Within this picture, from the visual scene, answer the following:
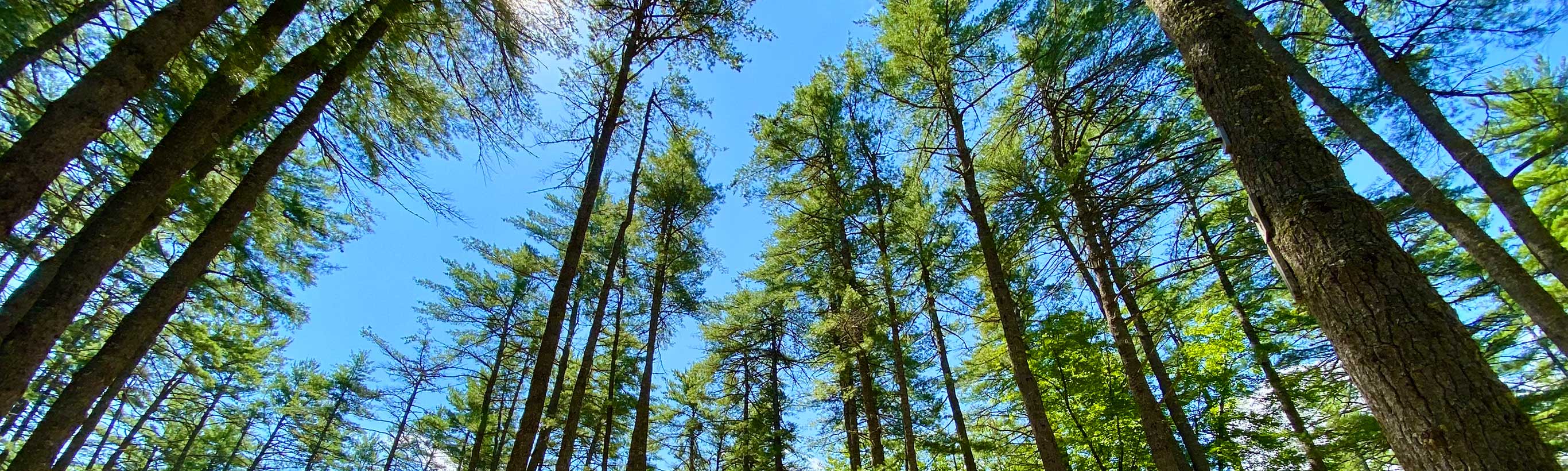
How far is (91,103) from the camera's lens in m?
3.14

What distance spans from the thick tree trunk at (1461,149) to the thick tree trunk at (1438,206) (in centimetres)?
16

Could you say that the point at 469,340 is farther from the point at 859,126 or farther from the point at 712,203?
the point at 859,126

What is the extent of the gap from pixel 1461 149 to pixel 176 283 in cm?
1222

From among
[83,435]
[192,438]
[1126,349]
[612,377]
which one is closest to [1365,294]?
[1126,349]

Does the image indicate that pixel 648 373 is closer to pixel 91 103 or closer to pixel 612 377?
pixel 612 377

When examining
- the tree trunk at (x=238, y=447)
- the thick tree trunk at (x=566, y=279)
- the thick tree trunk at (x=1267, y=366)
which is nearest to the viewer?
the thick tree trunk at (x=566, y=279)

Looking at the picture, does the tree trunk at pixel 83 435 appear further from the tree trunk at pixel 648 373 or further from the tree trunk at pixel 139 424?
the tree trunk at pixel 648 373

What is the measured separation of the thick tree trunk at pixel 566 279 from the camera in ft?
15.2

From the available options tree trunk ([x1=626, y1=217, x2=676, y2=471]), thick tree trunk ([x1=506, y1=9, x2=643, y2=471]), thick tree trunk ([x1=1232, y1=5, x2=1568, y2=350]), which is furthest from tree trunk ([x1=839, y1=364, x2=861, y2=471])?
thick tree trunk ([x1=1232, y1=5, x2=1568, y2=350])

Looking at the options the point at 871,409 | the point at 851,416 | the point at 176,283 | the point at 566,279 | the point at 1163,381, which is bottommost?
the point at 1163,381

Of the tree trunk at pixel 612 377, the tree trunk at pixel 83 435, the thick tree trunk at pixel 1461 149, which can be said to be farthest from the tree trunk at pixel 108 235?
the thick tree trunk at pixel 1461 149

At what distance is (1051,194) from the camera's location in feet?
18.1

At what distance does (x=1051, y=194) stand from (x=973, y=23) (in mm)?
2925

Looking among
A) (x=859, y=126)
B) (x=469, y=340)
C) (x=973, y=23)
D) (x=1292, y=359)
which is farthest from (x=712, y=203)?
(x=1292, y=359)
